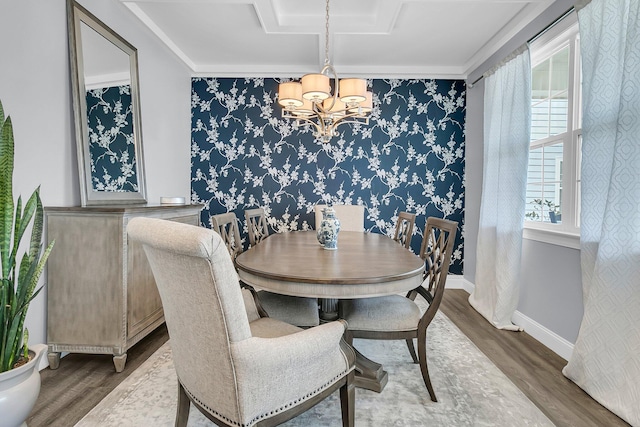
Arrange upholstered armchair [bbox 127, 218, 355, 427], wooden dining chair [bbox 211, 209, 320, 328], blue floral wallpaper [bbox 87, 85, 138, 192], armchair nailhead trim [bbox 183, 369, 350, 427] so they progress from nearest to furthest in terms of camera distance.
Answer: upholstered armchair [bbox 127, 218, 355, 427] < armchair nailhead trim [bbox 183, 369, 350, 427] < wooden dining chair [bbox 211, 209, 320, 328] < blue floral wallpaper [bbox 87, 85, 138, 192]

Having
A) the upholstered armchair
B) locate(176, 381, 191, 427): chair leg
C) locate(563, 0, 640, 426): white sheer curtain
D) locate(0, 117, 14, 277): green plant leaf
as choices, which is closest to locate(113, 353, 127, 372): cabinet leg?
locate(0, 117, 14, 277): green plant leaf

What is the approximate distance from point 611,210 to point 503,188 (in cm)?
122

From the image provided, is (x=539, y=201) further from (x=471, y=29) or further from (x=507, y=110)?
(x=471, y=29)

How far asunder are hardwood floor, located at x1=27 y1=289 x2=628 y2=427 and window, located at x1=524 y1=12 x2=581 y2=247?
0.82 metres

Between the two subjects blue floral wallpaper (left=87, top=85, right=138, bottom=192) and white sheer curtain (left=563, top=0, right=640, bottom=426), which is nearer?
white sheer curtain (left=563, top=0, right=640, bottom=426)

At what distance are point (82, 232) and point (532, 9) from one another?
360cm

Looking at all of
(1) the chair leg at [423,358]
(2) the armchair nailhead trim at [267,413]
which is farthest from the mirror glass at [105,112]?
(1) the chair leg at [423,358]

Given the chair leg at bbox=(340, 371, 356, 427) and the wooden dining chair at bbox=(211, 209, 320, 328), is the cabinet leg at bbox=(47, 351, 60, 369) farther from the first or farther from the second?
the chair leg at bbox=(340, 371, 356, 427)

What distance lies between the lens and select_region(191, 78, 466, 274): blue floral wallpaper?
4.25 meters

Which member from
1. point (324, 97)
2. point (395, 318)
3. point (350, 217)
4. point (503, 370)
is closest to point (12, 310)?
point (395, 318)

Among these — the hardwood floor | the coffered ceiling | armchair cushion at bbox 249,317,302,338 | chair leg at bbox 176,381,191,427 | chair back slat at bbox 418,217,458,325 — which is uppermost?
the coffered ceiling

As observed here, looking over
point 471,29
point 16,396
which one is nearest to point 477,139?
point 471,29

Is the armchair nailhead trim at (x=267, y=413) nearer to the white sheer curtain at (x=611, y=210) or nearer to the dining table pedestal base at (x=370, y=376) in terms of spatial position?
the dining table pedestal base at (x=370, y=376)

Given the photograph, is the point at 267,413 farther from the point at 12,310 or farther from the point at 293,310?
the point at 12,310
